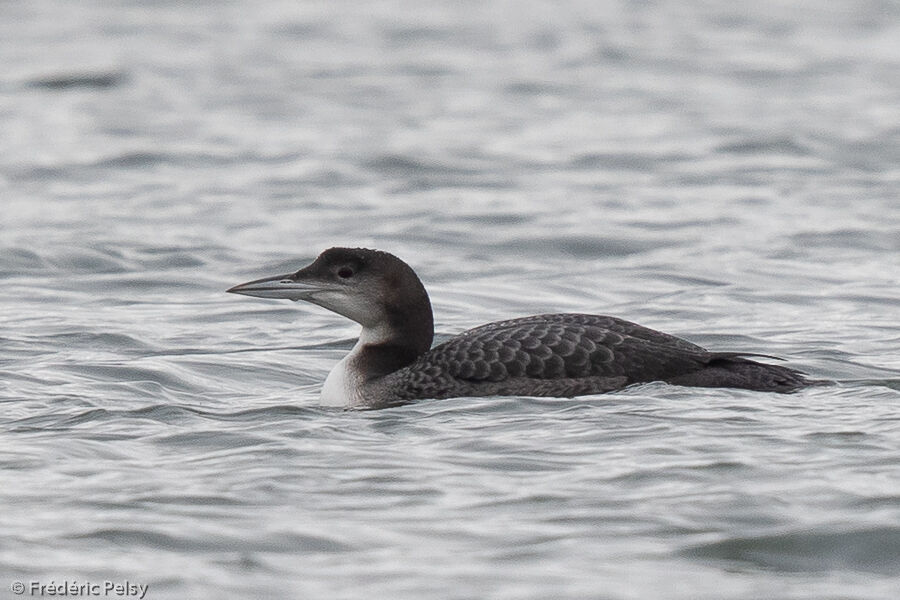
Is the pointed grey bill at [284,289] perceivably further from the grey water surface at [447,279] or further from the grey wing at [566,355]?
the grey wing at [566,355]

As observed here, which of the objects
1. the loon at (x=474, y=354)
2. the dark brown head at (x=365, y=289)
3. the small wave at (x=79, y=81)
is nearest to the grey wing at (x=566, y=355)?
the loon at (x=474, y=354)

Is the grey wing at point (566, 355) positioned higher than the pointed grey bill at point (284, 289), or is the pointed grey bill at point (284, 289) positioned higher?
the pointed grey bill at point (284, 289)

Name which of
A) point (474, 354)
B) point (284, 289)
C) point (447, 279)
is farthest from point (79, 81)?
point (474, 354)

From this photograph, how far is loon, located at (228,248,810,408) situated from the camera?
801 centimetres

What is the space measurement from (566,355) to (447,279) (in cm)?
440

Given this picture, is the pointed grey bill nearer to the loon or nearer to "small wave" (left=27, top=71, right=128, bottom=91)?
the loon

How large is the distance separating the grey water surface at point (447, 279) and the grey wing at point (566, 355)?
0.17 m

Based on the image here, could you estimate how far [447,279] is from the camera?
1238 cm

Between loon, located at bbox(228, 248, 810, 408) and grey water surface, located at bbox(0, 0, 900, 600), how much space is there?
0.14 meters

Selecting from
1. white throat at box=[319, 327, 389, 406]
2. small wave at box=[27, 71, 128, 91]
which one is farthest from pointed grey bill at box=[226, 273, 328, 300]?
small wave at box=[27, 71, 128, 91]

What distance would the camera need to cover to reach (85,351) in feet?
32.0

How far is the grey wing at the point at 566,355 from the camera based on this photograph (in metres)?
8.00

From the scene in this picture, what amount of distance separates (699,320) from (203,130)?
9088 mm

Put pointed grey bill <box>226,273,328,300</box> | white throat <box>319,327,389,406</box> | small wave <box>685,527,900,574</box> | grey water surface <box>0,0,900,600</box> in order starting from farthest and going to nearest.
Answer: pointed grey bill <box>226,273,328,300</box> < white throat <box>319,327,389,406</box> < grey water surface <box>0,0,900,600</box> < small wave <box>685,527,900,574</box>
